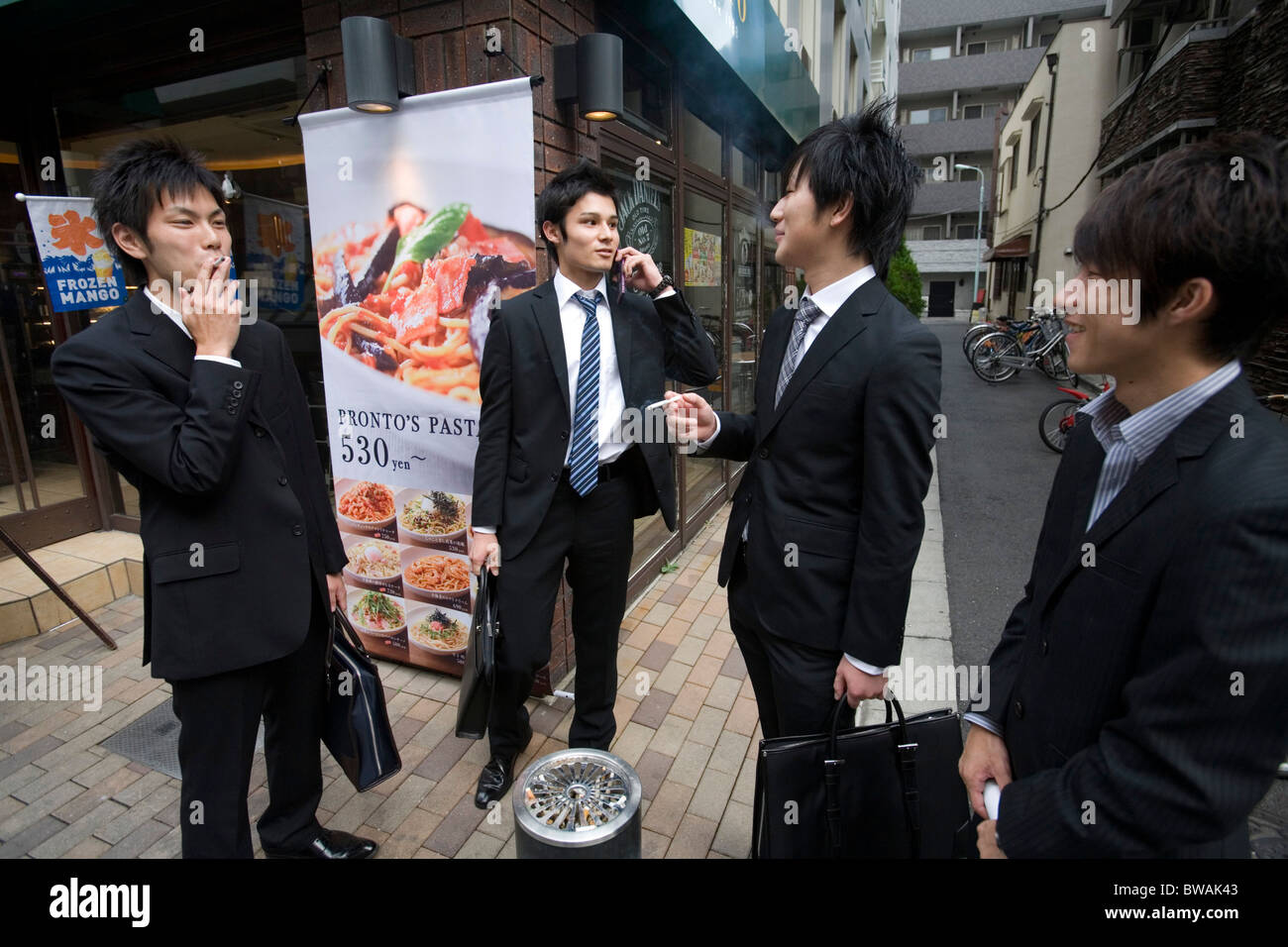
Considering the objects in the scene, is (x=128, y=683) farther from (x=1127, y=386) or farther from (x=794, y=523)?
(x=1127, y=386)

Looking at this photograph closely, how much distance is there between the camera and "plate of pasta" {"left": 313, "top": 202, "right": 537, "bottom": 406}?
3045 millimetres

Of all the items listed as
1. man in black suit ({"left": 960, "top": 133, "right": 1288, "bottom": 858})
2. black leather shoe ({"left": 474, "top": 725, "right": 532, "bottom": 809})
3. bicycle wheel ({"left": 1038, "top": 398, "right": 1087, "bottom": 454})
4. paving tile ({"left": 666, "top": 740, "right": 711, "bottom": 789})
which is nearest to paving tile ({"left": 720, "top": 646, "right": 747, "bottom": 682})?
paving tile ({"left": 666, "top": 740, "right": 711, "bottom": 789})

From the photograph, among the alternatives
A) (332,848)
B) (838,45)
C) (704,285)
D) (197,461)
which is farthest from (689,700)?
(838,45)

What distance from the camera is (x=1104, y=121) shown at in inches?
705

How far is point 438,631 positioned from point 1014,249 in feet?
90.7

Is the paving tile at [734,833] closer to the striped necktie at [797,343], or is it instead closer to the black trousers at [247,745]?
the black trousers at [247,745]

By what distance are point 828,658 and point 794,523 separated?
0.41 meters

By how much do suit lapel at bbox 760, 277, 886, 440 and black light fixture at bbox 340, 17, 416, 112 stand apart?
2263 mm

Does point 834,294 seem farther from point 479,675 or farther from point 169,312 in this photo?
point 169,312

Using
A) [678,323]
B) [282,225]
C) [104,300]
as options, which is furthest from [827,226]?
[104,300]

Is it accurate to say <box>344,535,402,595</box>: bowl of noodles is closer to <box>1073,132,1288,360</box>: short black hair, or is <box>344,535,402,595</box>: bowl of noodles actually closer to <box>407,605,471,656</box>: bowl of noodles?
<box>407,605,471,656</box>: bowl of noodles

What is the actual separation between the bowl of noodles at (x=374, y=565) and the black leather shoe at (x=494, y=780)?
120 centimetres

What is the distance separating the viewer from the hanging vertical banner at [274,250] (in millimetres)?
4078

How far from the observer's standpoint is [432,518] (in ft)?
11.3
